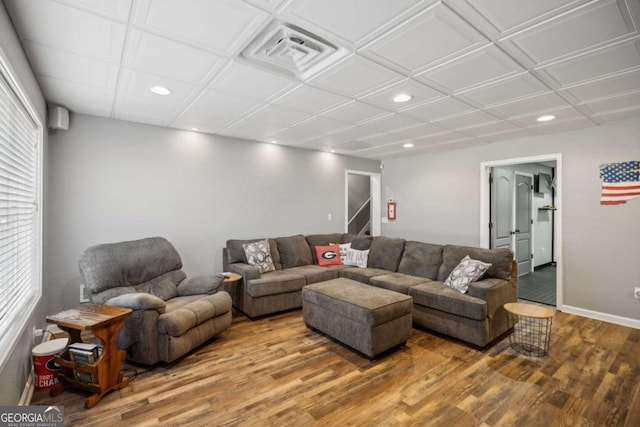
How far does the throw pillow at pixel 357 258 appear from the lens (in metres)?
4.70

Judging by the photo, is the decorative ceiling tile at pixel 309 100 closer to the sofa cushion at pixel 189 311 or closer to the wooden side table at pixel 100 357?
the sofa cushion at pixel 189 311

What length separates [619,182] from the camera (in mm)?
3641

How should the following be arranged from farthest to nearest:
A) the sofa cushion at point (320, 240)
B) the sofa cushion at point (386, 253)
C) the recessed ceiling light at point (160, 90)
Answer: the sofa cushion at point (320, 240)
the sofa cushion at point (386, 253)
the recessed ceiling light at point (160, 90)

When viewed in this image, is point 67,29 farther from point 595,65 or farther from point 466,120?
point 466,120

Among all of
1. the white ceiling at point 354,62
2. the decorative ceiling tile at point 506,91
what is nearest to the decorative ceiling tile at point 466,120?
the white ceiling at point 354,62

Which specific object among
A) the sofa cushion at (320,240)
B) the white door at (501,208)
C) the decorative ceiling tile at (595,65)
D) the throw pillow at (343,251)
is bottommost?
the throw pillow at (343,251)

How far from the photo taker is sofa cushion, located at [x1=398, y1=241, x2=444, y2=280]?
13.0 ft

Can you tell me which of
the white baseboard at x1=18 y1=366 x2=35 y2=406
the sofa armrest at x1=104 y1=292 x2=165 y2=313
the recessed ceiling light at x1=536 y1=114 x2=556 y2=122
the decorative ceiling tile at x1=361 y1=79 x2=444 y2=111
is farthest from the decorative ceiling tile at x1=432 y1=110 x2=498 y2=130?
the white baseboard at x1=18 y1=366 x2=35 y2=406

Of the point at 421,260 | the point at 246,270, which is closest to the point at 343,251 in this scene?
the point at 421,260

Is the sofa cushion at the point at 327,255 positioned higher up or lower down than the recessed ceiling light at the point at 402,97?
lower down

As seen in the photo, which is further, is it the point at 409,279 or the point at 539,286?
the point at 539,286

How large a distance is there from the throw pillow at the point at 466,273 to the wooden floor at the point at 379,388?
0.60m

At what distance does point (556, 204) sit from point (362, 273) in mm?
3059

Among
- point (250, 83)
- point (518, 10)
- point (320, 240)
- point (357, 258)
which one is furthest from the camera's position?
point (320, 240)
